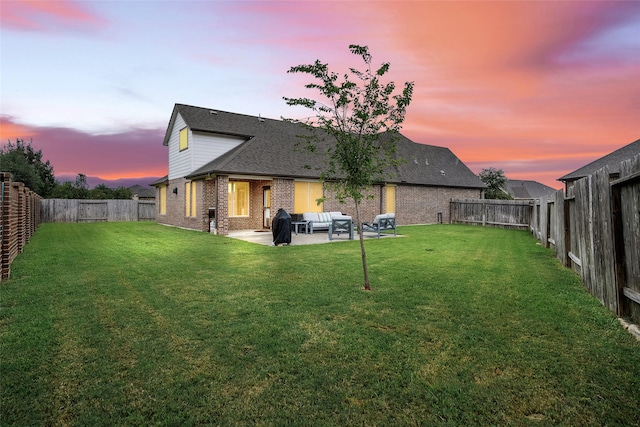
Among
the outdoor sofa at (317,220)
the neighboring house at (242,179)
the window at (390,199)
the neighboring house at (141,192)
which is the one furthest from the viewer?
the neighboring house at (141,192)

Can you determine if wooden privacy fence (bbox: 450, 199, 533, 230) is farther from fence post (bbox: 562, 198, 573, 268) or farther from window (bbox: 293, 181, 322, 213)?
fence post (bbox: 562, 198, 573, 268)

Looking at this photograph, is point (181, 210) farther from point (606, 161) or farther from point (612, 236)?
point (606, 161)

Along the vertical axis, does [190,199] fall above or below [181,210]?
above

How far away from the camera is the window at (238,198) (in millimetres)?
19188

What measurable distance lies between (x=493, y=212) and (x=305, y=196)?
13.6 m

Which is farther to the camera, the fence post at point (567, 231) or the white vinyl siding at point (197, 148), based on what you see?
the white vinyl siding at point (197, 148)

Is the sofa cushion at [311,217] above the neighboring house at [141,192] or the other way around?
the other way around

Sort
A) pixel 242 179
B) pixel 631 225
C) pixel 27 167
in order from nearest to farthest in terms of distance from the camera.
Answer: pixel 631 225 < pixel 242 179 < pixel 27 167

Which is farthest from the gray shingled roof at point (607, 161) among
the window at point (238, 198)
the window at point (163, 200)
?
the window at point (163, 200)

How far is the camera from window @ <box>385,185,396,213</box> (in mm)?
22844

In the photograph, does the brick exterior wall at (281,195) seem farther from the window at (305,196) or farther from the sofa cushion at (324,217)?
the sofa cushion at (324,217)

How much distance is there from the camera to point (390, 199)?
23.0 m

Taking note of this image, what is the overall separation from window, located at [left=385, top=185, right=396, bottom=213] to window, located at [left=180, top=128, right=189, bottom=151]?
42.7 ft

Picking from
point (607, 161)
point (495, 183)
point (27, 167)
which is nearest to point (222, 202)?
point (607, 161)
